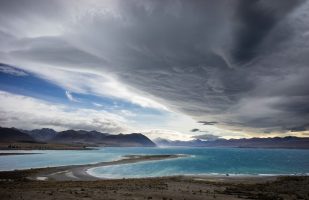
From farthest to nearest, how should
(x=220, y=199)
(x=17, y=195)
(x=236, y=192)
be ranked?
(x=236, y=192) < (x=220, y=199) < (x=17, y=195)

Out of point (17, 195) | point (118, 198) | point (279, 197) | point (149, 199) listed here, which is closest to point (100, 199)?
point (118, 198)

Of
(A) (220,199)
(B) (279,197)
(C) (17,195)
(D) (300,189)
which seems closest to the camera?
(C) (17,195)

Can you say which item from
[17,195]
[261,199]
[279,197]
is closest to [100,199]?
[17,195]

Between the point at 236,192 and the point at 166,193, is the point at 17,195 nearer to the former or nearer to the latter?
the point at 166,193

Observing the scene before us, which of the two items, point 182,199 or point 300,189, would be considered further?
point 300,189

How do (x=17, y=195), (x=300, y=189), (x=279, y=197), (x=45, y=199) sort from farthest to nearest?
1. (x=300, y=189)
2. (x=279, y=197)
3. (x=17, y=195)
4. (x=45, y=199)

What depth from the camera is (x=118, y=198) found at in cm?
2653

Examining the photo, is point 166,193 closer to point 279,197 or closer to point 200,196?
point 200,196

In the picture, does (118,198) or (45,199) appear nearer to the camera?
(45,199)

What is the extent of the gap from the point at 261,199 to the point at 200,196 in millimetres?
6898

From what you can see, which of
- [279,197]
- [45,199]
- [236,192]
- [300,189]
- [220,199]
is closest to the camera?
[45,199]

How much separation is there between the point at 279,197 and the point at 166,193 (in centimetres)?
1355

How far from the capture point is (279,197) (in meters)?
30.8

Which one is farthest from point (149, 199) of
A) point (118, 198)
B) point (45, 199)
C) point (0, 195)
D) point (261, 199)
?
point (0, 195)
